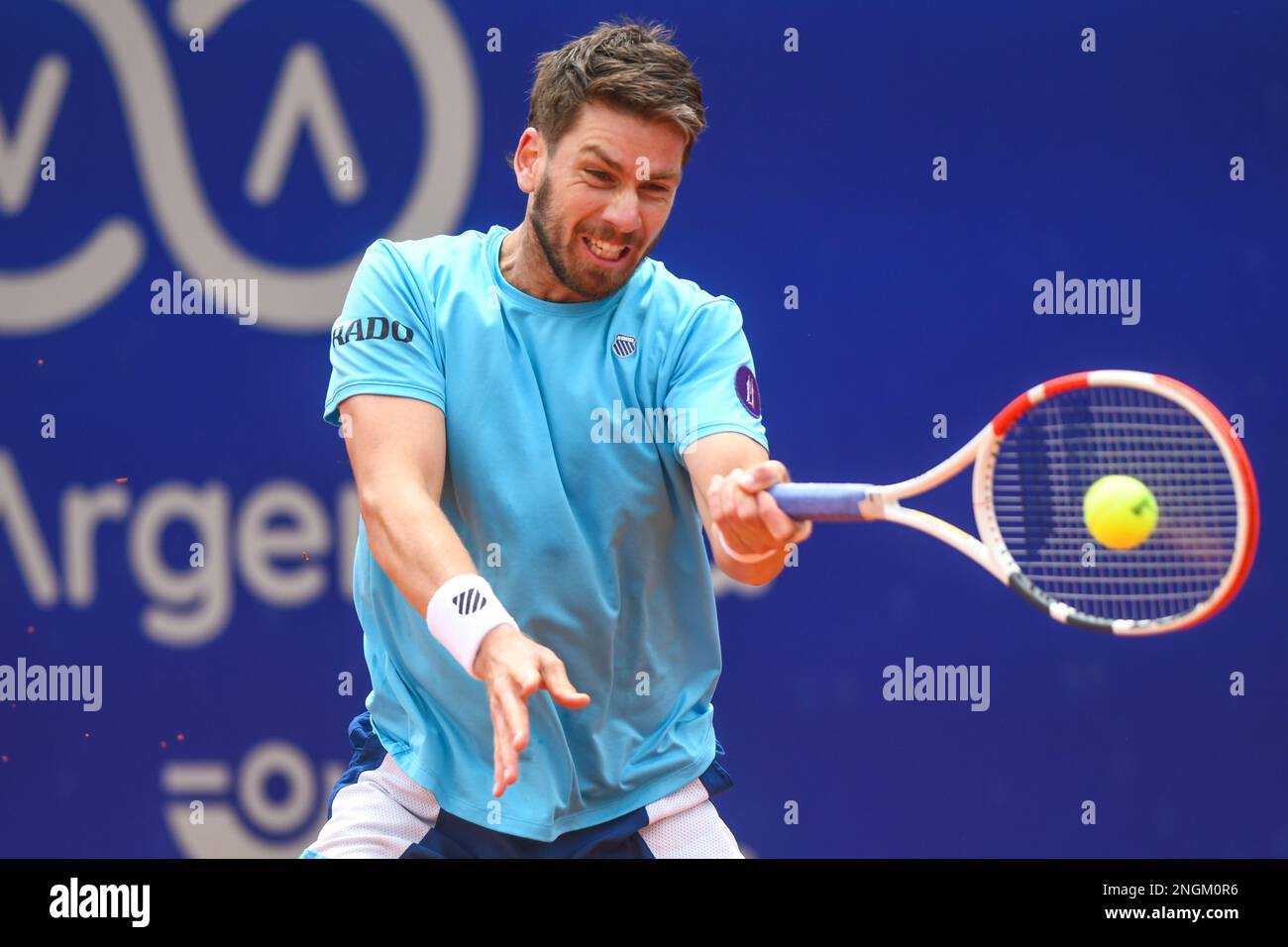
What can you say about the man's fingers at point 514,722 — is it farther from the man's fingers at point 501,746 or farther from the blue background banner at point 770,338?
the blue background banner at point 770,338

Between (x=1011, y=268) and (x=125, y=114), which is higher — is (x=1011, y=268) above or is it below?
below

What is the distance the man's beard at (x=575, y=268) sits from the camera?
110 inches

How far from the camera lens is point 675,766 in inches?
110

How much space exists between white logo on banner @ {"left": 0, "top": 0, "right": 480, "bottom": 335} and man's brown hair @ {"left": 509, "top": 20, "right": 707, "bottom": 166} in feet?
4.59

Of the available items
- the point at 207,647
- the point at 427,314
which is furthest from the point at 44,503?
the point at 427,314

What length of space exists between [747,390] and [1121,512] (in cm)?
72

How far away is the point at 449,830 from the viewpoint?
2717mm

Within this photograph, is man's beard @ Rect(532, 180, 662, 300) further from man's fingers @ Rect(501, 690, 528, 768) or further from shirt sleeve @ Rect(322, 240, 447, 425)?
man's fingers @ Rect(501, 690, 528, 768)

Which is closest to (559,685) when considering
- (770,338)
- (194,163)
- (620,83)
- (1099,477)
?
(1099,477)

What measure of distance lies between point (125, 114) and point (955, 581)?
2596 millimetres

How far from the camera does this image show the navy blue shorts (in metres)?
2.69

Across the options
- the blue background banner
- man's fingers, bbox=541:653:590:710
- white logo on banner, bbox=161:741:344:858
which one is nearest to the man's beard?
man's fingers, bbox=541:653:590:710

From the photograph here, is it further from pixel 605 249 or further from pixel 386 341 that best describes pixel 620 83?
pixel 386 341

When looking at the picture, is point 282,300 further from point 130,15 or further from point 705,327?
point 705,327
